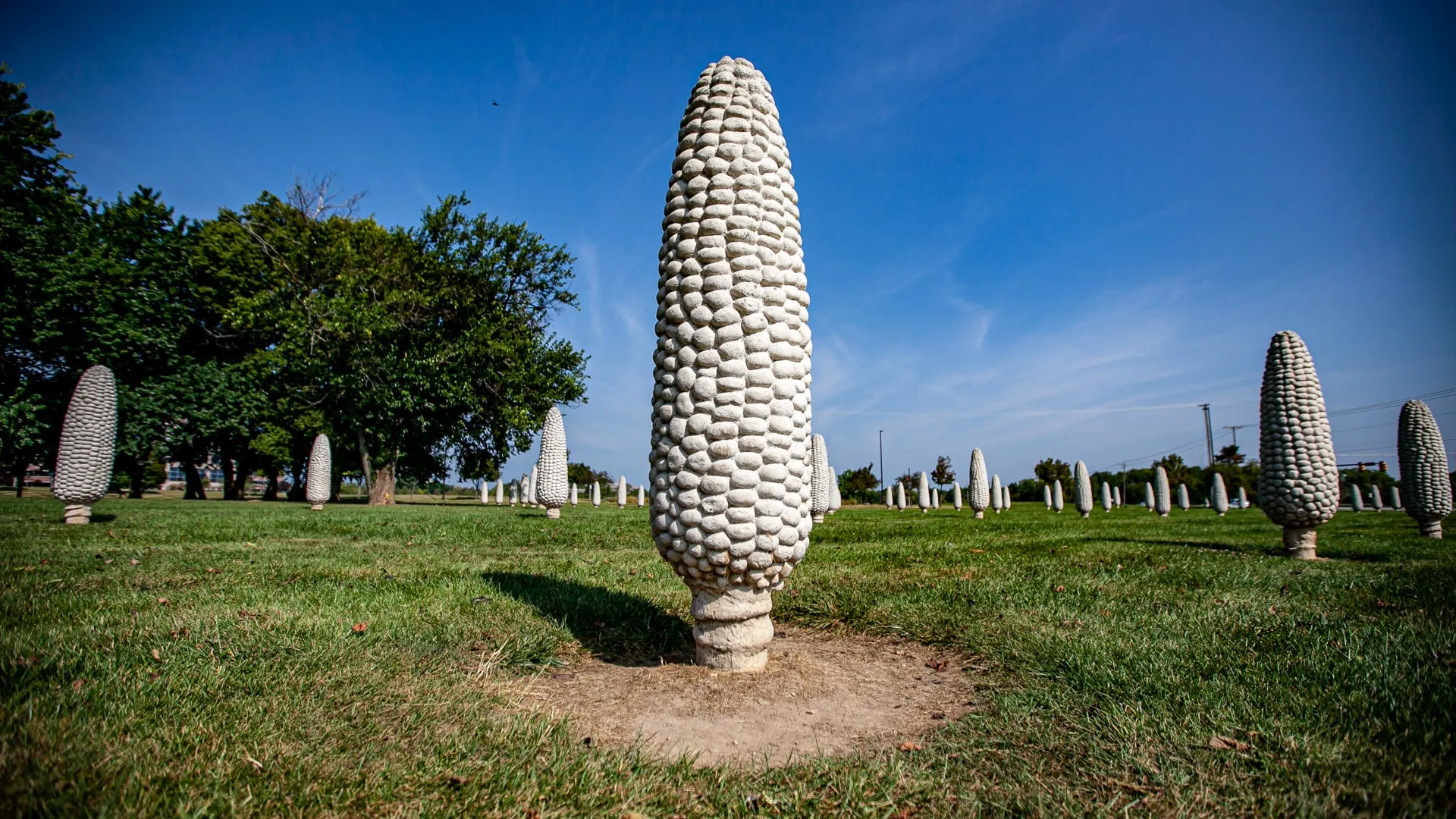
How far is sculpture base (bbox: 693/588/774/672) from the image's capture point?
3.76m

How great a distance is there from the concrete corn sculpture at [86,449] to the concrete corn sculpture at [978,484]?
22.8 metres

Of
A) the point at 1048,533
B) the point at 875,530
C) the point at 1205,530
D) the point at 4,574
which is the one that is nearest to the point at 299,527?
the point at 4,574

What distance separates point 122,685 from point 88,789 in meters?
1.22

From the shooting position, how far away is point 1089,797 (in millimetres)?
2248

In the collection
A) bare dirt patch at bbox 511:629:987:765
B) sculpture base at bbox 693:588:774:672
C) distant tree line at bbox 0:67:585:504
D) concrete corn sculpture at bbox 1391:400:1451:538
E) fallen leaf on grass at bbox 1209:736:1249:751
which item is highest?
distant tree line at bbox 0:67:585:504

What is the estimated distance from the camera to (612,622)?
189 inches

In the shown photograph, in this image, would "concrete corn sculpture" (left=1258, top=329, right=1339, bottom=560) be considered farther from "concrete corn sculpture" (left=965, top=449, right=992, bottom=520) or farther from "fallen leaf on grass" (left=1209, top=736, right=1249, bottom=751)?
"concrete corn sculpture" (left=965, top=449, right=992, bottom=520)

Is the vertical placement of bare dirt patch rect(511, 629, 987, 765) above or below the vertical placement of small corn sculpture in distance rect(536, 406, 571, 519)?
below

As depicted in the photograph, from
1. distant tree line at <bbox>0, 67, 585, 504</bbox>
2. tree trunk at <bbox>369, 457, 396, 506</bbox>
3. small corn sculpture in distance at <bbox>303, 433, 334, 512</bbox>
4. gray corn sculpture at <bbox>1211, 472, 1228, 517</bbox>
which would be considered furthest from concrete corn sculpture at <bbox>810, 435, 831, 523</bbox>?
gray corn sculpture at <bbox>1211, 472, 1228, 517</bbox>

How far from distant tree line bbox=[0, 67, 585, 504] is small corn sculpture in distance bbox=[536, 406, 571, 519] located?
6849 millimetres

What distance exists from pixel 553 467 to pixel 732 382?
1474 centimetres

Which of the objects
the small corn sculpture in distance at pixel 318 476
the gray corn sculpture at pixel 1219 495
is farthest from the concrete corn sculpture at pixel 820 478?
the gray corn sculpture at pixel 1219 495

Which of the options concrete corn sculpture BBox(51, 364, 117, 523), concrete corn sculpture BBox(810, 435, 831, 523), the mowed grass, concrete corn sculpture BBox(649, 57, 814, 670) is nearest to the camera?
the mowed grass

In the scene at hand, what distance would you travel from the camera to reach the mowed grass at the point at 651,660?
214 centimetres
